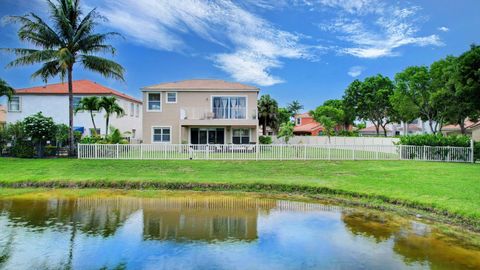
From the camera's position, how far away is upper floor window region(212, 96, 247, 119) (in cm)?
2961

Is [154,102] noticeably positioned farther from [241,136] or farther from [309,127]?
[309,127]

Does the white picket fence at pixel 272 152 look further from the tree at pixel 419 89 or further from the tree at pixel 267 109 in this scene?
the tree at pixel 267 109

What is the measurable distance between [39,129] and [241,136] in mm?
15229

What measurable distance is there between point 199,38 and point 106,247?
34.6 meters

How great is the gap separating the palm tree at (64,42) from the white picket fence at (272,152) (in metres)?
3.65

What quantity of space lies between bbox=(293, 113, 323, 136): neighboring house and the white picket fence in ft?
130

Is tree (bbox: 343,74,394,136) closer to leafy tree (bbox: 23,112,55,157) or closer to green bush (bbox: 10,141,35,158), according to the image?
leafy tree (bbox: 23,112,55,157)

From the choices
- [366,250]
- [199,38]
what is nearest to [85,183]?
[366,250]

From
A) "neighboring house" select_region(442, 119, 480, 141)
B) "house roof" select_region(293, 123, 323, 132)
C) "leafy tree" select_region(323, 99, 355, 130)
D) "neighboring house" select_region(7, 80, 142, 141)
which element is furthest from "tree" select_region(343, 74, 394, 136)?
"neighboring house" select_region(7, 80, 142, 141)

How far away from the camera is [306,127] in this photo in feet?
224

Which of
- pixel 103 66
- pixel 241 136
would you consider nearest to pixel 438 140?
pixel 241 136

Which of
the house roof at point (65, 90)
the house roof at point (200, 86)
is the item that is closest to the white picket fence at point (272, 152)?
the house roof at point (200, 86)

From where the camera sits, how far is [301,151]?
2230cm

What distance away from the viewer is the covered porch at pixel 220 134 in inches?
1196
